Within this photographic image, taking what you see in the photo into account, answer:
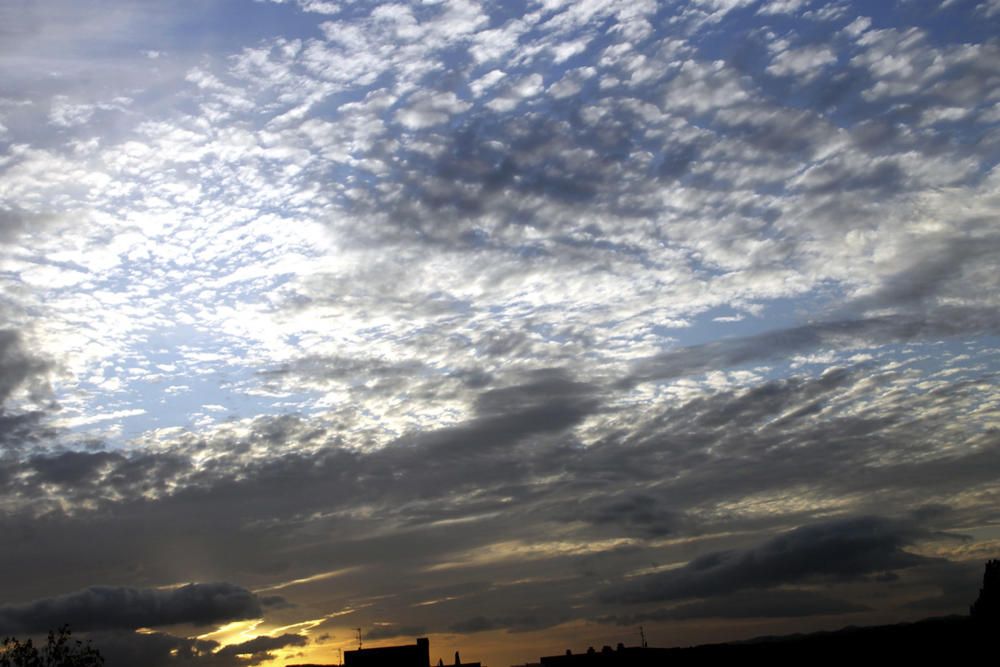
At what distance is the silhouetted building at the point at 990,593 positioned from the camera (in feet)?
258

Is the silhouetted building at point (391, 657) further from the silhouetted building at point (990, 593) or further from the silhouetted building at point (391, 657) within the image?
the silhouetted building at point (990, 593)

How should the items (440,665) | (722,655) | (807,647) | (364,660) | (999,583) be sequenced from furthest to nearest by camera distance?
(440,665) < (364,660) < (999,583) < (722,655) < (807,647)

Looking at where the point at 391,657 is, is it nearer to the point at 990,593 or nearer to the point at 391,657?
the point at 391,657

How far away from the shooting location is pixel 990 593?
263 feet

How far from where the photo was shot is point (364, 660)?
89.2 metres

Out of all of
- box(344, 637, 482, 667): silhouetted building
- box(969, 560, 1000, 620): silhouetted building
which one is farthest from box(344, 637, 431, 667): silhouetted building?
box(969, 560, 1000, 620): silhouetted building

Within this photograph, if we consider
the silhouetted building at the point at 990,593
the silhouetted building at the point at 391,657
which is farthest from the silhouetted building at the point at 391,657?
the silhouetted building at the point at 990,593

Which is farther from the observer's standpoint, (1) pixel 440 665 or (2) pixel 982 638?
(1) pixel 440 665

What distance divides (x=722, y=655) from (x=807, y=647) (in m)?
7.29

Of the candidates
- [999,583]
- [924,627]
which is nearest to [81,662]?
[924,627]

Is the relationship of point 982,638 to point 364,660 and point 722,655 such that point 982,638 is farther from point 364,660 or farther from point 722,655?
point 364,660

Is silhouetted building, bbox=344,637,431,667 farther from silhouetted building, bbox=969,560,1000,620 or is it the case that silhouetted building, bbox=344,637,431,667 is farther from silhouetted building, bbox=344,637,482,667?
silhouetted building, bbox=969,560,1000,620

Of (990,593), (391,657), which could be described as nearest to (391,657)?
(391,657)

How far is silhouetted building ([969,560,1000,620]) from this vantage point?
7869 cm
